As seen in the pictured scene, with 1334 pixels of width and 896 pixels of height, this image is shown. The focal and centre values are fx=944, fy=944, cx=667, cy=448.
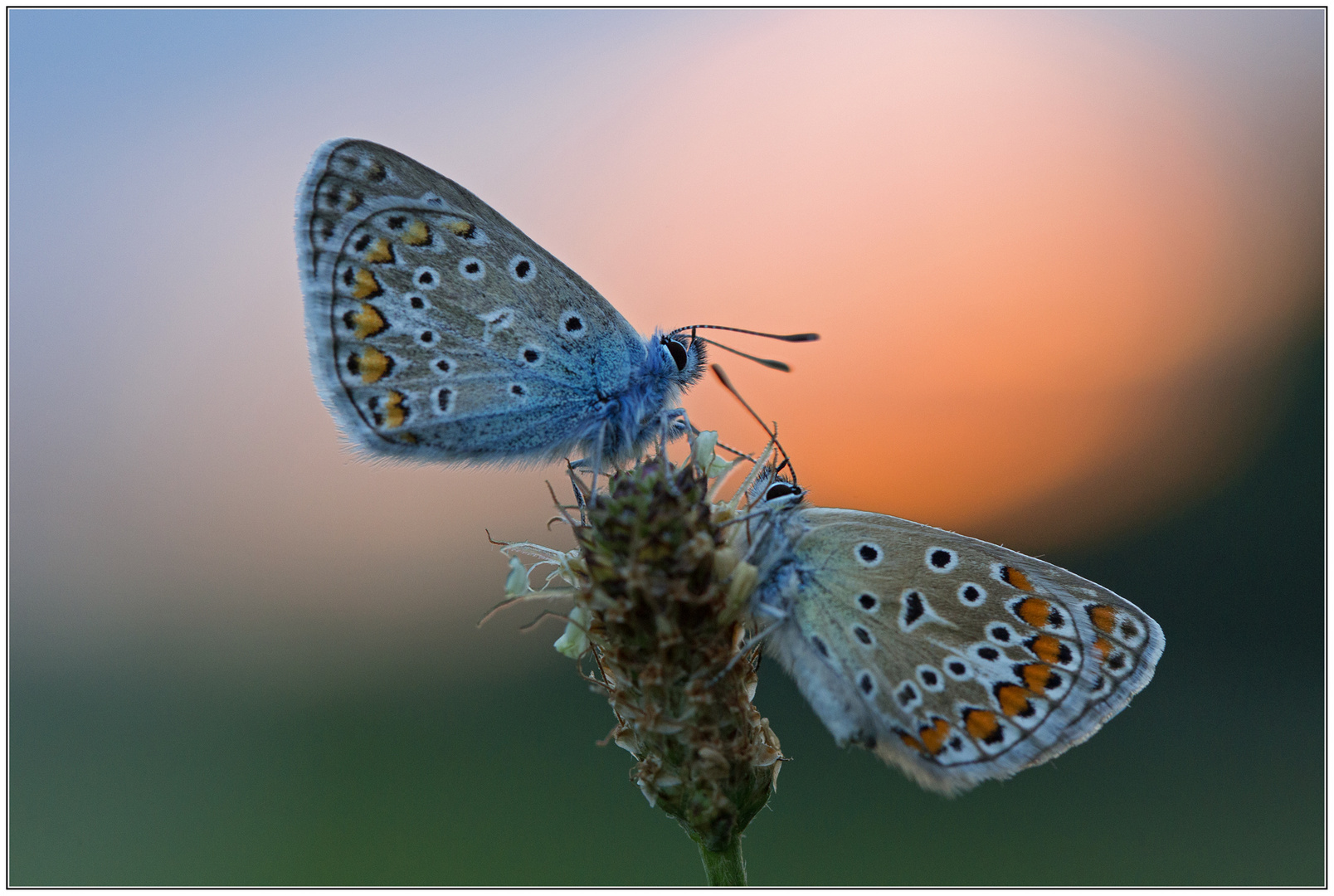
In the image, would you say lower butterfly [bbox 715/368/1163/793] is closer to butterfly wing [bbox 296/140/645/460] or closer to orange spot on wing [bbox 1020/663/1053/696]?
orange spot on wing [bbox 1020/663/1053/696]

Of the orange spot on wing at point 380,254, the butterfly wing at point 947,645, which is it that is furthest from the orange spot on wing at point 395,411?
the butterfly wing at point 947,645

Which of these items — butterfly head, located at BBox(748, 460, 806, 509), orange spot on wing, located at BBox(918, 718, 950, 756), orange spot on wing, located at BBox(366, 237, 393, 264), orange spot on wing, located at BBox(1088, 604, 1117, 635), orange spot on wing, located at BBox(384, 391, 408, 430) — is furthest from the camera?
orange spot on wing, located at BBox(366, 237, 393, 264)

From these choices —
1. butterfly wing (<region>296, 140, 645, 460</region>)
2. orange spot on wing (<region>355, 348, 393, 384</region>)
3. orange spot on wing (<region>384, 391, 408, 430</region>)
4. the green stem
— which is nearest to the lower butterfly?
the green stem

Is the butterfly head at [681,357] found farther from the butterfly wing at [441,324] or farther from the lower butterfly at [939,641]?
the lower butterfly at [939,641]

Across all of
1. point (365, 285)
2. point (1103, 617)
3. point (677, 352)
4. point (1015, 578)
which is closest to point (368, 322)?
point (365, 285)

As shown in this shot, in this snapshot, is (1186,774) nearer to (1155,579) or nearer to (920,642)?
(1155,579)

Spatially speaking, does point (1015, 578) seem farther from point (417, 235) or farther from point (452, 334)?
point (417, 235)

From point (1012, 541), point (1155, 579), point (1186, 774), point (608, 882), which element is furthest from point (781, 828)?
point (1155, 579)
